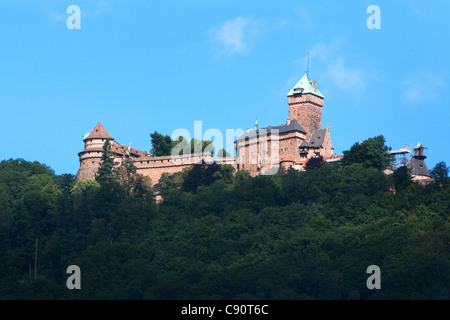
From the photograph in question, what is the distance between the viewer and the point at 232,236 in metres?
101

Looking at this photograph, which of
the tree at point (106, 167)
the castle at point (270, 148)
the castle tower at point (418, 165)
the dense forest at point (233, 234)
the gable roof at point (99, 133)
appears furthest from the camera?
the gable roof at point (99, 133)

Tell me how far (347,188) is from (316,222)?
268 inches

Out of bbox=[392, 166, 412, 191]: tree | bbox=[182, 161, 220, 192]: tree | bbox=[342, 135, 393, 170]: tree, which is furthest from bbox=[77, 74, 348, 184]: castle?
bbox=[392, 166, 412, 191]: tree

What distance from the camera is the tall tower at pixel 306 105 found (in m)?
125

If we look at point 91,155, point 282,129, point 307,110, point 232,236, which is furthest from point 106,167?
point 232,236

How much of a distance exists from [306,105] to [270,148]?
8.14 meters

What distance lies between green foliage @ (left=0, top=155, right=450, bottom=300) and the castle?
2.68 meters

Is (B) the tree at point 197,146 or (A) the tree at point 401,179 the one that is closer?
(A) the tree at point 401,179

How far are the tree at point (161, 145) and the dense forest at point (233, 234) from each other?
8.33m

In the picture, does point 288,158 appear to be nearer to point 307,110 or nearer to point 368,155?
point 368,155

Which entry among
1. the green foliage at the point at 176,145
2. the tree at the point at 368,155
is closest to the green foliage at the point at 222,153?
the green foliage at the point at 176,145

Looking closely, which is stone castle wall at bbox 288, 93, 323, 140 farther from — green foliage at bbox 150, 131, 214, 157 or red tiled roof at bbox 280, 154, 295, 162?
green foliage at bbox 150, 131, 214, 157

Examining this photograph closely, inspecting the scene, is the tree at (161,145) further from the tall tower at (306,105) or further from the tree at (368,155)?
the tree at (368,155)
